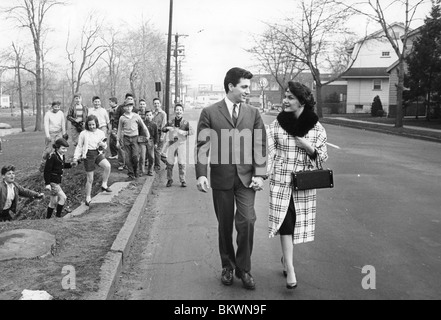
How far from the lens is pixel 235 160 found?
4.88m

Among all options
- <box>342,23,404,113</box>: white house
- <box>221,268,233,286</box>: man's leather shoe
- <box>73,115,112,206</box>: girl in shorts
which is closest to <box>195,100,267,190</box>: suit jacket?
<box>221,268,233,286</box>: man's leather shoe

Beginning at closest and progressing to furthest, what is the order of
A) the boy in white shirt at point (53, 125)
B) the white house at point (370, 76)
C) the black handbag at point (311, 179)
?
the black handbag at point (311, 179) → the boy in white shirt at point (53, 125) → the white house at point (370, 76)

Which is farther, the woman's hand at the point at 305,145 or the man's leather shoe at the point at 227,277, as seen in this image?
the man's leather shoe at the point at 227,277

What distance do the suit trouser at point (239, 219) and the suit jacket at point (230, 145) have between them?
8 cm

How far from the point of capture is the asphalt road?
15.9 ft

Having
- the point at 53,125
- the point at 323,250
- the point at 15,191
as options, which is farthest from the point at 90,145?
the point at 323,250

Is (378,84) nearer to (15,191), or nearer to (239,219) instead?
(15,191)

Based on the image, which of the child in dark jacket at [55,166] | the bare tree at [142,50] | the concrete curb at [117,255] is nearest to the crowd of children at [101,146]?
the child in dark jacket at [55,166]

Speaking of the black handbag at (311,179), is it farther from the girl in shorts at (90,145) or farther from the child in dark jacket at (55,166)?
the girl in shorts at (90,145)

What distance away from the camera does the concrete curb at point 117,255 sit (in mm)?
4572

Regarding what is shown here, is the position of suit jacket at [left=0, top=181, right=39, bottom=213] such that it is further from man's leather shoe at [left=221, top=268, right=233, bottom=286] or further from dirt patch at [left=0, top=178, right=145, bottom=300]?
man's leather shoe at [left=221, top=268, right=233, bottom=286]

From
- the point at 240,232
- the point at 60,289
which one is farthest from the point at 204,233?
the point at 60,289
